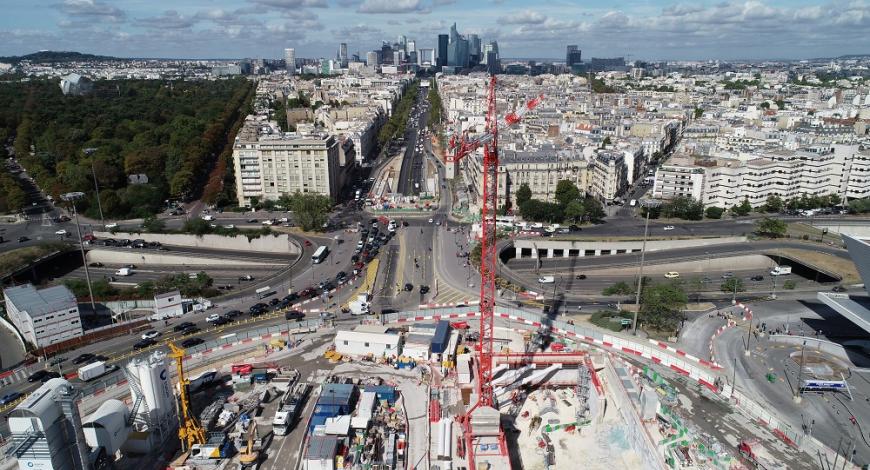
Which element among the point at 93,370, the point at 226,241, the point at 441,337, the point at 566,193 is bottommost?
the point at 93,370

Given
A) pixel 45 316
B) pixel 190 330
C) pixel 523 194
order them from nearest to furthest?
pixel 45 316 → pixel 190 330 → pixel 523 194

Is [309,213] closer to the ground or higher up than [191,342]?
higher up

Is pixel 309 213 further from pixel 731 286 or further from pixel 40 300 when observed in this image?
pixel 731 286

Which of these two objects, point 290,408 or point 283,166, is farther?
point 283,166

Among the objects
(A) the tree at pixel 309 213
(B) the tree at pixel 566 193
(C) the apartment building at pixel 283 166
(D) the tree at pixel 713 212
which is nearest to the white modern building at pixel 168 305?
(A) the tree at pixel 309 213

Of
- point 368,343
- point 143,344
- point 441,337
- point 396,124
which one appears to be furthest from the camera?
point 396,124

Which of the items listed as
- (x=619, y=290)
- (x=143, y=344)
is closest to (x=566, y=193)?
(x=619, y=290)

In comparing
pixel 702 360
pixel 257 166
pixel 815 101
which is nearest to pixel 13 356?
pixel 257 166

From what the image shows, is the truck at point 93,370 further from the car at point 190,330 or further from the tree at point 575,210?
the tree at point 575,210
